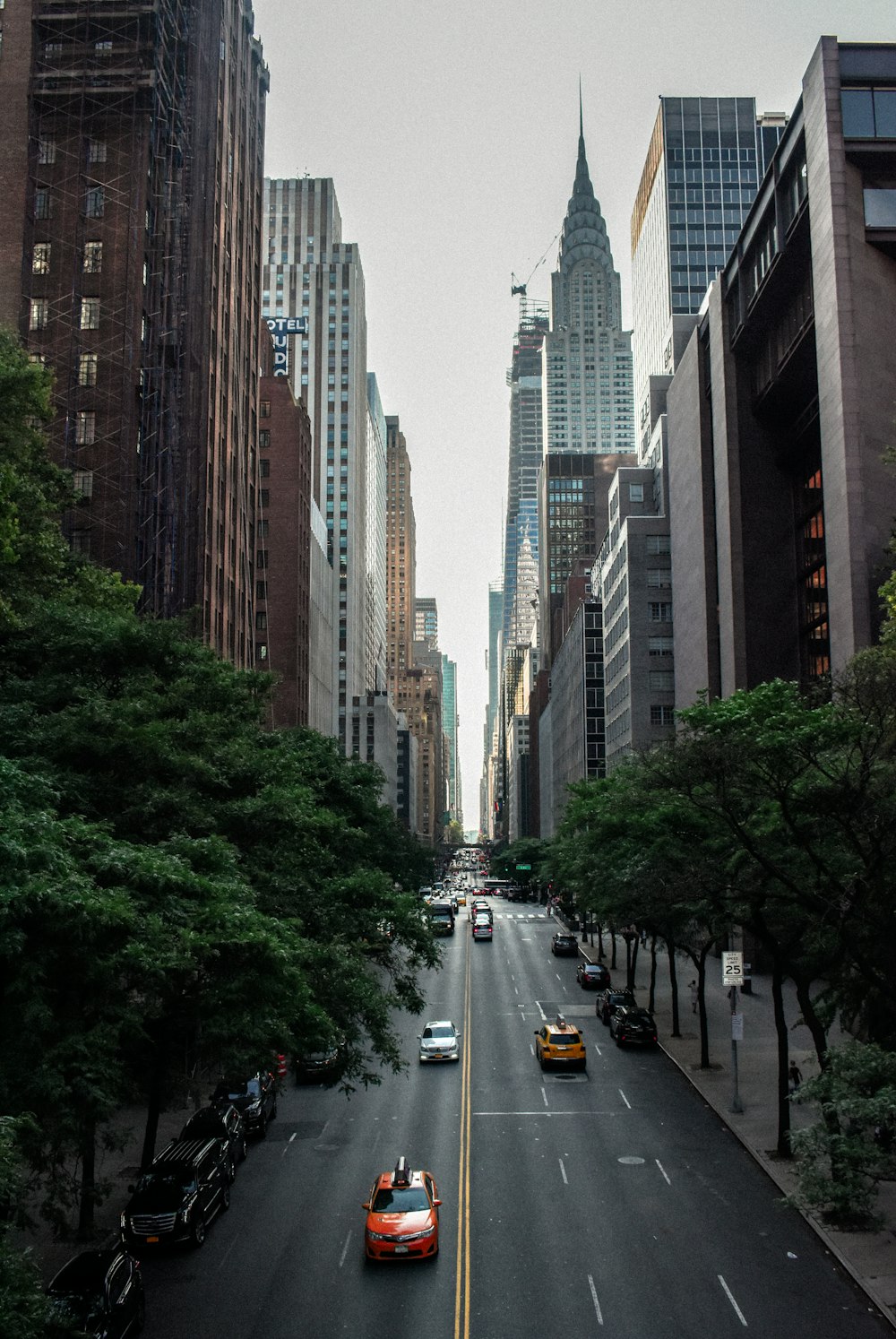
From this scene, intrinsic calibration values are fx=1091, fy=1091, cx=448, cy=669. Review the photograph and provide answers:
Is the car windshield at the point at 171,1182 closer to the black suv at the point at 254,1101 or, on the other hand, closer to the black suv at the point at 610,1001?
the black suv at the point at 254,1101

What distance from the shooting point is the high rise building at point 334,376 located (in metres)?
174

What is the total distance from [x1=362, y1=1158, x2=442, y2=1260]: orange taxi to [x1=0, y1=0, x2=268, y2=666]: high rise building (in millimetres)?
42262

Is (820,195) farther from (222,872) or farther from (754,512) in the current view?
(222,872)

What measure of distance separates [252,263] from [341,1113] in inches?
2746

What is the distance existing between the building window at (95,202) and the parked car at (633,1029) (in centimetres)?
5066

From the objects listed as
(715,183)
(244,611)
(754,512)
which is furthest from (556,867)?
(715,183)

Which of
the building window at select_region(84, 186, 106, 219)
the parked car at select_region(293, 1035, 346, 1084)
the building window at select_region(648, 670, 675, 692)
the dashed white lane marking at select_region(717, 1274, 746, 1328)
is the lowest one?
the dashed white lane marking at select_region(717, 1274, 746, 1328)

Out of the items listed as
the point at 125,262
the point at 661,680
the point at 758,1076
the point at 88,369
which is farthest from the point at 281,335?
the point at 758,1076

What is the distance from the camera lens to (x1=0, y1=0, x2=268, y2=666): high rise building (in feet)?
193

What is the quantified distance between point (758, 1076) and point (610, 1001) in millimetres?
Result: 10162

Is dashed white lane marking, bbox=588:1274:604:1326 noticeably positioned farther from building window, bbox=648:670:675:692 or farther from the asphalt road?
building window, bbox=648:670:675:692

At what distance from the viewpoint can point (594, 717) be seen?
12619 centimetres

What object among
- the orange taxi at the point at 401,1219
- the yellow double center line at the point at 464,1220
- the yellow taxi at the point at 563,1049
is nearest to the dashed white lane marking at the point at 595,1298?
the yellow double center line at the point at 464,1220

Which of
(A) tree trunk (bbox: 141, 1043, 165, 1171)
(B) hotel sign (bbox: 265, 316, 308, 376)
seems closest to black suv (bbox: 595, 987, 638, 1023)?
(A) tree trunk (bbox: 141, 1043, 165, 1171)
